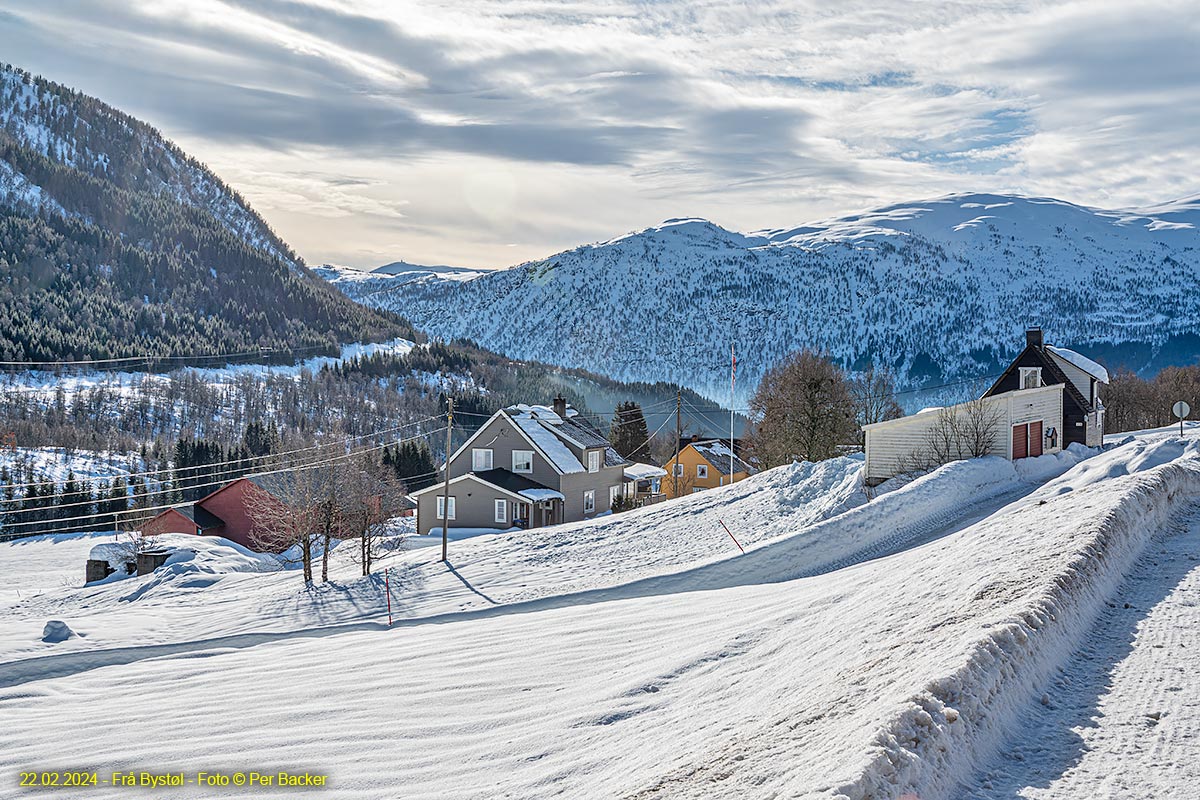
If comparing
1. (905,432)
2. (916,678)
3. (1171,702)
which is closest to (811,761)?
(916,678)

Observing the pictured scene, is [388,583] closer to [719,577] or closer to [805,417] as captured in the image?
[719,577]

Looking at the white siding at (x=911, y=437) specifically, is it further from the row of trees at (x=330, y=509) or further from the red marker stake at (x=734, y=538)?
the row of trees at (x=330, y=509)

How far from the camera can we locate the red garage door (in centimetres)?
3622

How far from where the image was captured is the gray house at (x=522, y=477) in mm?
49938

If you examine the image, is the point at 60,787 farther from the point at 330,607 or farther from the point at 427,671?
the point at 330,607

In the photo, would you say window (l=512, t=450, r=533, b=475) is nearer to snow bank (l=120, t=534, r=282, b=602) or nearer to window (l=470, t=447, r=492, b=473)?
window (l=470, t=447, r=492, b=473)

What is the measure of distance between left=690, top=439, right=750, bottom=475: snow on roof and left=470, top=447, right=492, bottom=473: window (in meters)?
30.1

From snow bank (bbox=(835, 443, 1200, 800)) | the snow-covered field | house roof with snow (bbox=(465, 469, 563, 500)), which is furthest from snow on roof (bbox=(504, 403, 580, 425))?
snow bank (bbox=(835, 443, 1200, 800))

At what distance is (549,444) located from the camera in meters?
53.3

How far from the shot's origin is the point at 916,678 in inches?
297

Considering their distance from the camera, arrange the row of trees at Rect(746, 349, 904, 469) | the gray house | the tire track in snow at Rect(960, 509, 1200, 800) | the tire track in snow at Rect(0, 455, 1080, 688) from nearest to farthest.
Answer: the tire track in snow at Rect(960, 509, 1200, 800)
the tire track in snow at Rect(0, 455, 1080, 688)
the row of trees at Rect(746, 349, 904, 469)
the gray house

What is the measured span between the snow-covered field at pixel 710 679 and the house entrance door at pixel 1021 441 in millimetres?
10452

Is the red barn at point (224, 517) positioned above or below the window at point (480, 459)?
below

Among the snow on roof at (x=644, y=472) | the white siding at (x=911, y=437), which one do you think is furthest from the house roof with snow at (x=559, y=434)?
the white siding at (x=911, y=437)
